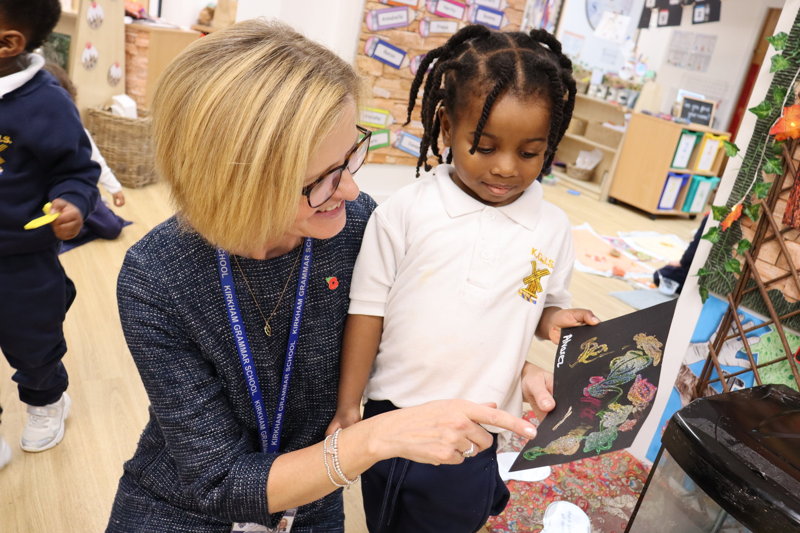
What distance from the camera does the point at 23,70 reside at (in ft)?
5.79

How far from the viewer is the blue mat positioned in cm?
418

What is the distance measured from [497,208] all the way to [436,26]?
308 cm

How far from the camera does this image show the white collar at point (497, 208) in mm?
1246

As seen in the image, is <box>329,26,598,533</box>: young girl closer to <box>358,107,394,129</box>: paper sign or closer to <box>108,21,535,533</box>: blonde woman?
<box>108,21,535,533</box>: blonde woman

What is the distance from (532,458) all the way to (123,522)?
2.34 ft

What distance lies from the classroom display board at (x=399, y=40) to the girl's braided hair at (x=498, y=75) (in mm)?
2519

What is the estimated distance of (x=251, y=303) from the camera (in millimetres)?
1102

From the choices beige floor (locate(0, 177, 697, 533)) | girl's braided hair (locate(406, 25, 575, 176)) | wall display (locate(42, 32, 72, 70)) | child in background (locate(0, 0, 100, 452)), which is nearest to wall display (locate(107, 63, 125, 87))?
wall display (locate(42, 32, 72, 70))

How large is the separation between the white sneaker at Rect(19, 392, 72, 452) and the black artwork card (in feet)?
5.39

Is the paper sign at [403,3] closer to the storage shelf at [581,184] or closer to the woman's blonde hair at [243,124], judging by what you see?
the woman's blonde hair at [243,124]

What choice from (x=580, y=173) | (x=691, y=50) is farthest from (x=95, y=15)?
(x=691, y=50)

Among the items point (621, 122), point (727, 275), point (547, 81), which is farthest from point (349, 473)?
point (621, 122)

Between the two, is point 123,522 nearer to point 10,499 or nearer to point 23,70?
point 10,499

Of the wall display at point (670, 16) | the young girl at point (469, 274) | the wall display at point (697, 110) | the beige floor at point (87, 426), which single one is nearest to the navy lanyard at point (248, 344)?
the young girl at point (469, 274)
